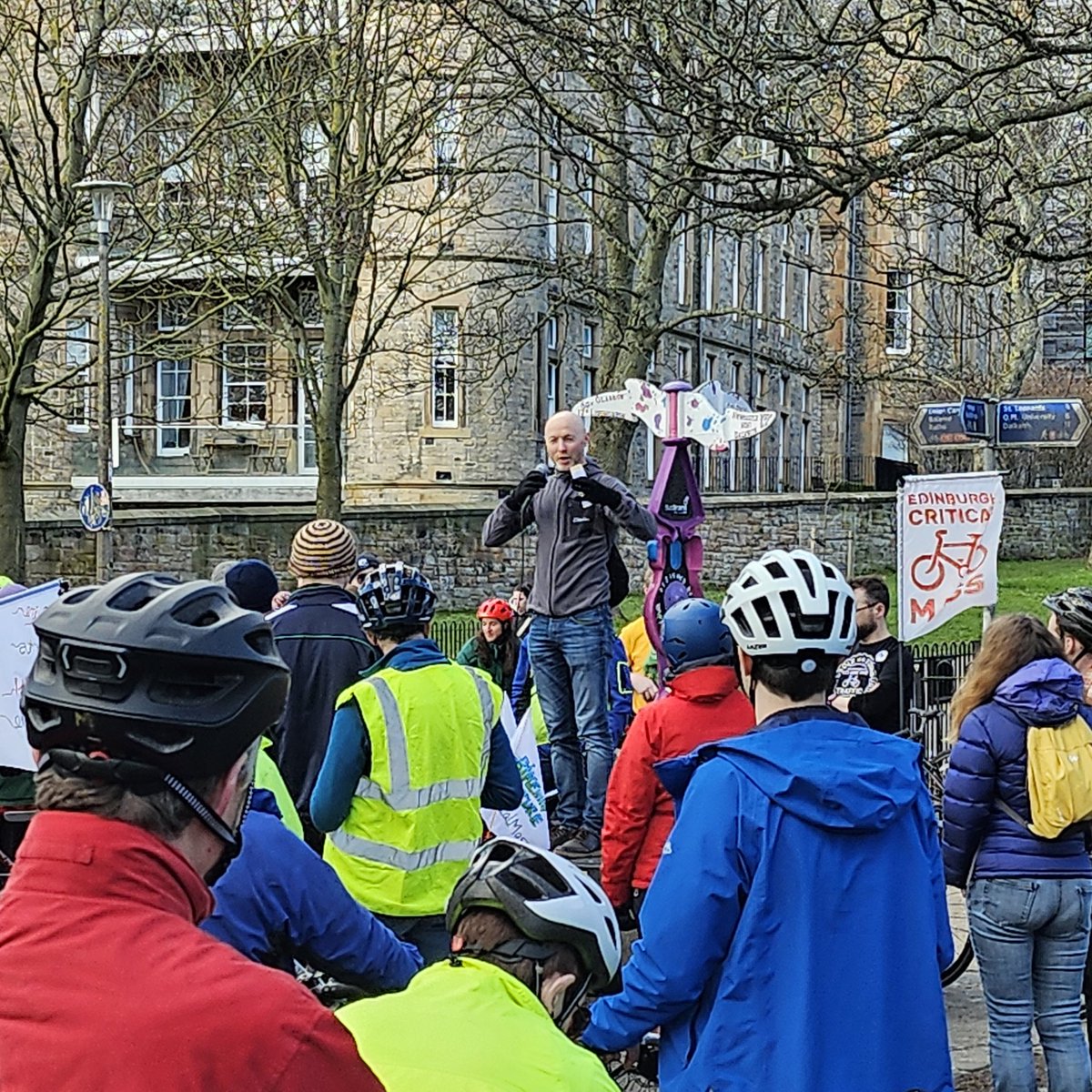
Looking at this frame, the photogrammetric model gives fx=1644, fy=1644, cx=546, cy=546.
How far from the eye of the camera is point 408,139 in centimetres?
2188

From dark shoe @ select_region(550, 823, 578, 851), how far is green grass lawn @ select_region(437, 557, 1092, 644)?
40.5 feet

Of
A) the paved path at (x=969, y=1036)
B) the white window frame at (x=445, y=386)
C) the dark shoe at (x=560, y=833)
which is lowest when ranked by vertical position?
the paved path at (x=969, y=1036)

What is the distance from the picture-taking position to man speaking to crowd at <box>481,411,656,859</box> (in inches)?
339

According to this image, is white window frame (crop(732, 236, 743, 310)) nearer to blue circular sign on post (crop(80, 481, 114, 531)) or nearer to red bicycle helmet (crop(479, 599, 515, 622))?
blue circular sign on post (crop(80, 481, 114, 531))

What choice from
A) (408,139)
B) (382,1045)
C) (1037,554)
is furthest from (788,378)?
(382,1045)

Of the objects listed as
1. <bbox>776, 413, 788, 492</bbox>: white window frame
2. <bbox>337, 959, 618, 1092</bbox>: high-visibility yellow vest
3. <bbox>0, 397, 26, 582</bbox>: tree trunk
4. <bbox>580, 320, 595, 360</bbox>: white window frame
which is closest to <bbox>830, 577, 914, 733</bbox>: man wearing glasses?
<bbox>337, 959, 618, 1092</bbox>: high-visibility yellow vest

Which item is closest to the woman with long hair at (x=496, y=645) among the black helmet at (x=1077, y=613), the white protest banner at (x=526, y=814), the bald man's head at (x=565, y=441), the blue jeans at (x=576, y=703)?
the blue jeans at (x=576, y=703)

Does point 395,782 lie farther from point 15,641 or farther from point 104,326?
point 104,326

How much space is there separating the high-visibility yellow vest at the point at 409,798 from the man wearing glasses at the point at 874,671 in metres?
3.08

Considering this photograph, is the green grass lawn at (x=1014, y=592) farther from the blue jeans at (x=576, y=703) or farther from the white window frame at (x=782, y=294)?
the white window frame at (x=782, y=294)

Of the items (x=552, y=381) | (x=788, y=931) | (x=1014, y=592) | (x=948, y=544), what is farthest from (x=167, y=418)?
(x=788, y=931)

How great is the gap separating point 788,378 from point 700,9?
41794mm

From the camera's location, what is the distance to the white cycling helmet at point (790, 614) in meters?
3.69

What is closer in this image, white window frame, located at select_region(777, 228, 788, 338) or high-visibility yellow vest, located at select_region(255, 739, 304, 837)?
high-visibility yellow vest, located at select_region(255, 739, 304, 837)
